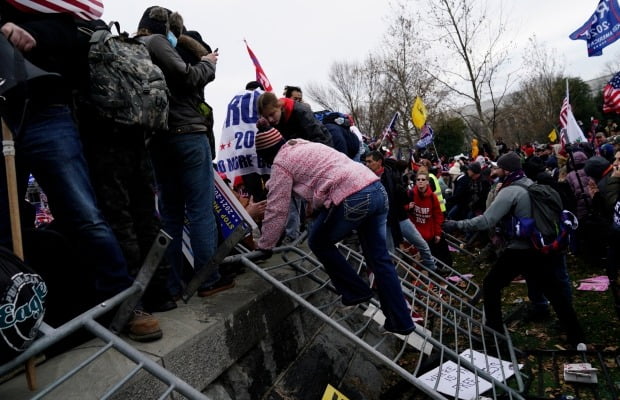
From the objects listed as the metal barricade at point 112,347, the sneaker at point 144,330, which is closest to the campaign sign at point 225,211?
the sneaker at point 144,330

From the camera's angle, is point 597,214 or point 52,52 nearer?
point 52,52

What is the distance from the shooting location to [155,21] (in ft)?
11.6

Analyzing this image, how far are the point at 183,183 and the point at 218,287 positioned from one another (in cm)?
76

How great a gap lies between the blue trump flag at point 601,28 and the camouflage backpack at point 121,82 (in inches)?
354

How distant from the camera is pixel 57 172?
2.49m

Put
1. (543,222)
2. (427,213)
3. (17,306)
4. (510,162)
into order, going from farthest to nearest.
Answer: (427,213) < (510,162) < (543,222) < (17,306)

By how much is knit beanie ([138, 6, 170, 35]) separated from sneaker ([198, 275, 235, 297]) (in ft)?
5.86

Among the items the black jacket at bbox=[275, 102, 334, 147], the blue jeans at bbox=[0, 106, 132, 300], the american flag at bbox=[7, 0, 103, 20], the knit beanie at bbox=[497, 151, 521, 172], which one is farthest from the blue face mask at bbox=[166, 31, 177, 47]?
the knit beanie at bbox=[497, 151, 521, 172]

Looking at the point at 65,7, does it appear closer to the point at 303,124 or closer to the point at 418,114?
the point at 303,124

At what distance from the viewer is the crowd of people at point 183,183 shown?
8.27ft

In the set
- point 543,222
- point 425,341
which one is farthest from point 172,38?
point 543,222

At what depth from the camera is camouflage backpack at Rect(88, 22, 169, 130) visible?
2.74 m

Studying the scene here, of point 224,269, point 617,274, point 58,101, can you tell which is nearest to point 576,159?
point 617,274

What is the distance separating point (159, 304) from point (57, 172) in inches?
42.1
